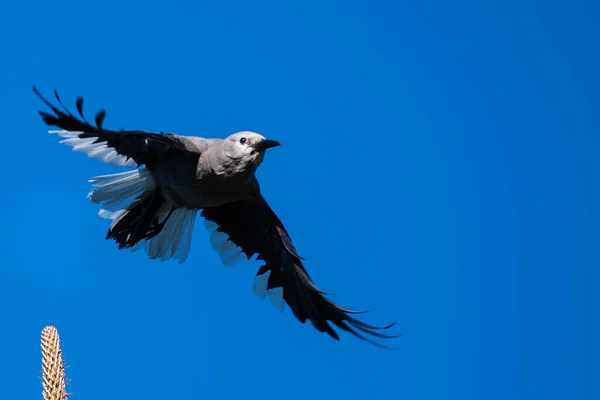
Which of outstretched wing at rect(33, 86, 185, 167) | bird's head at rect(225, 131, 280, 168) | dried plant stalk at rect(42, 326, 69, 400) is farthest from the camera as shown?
bird's head at rect(225, 131, 280, 168)

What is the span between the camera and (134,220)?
870 cm

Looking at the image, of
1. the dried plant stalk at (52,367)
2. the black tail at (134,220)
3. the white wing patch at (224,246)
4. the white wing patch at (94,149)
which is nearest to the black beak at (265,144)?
the white wing patch at (94,149)

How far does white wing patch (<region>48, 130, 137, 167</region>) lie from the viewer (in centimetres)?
777

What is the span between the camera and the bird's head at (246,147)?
308 inches

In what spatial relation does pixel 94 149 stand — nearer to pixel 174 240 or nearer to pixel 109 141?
pixel 109 141

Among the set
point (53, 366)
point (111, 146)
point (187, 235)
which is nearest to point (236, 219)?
point (187, 235)

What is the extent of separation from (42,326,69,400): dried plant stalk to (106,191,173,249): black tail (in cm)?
462

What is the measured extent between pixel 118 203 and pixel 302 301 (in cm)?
238

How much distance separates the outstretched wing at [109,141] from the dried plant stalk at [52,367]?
341 cm

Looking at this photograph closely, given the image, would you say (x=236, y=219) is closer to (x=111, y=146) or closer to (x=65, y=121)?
(x=111, y=146)

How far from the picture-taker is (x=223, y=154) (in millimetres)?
7914

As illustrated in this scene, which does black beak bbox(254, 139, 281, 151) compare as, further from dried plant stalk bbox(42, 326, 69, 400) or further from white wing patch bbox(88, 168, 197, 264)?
dried plant stalk bbox(42, 326, 69, 400)

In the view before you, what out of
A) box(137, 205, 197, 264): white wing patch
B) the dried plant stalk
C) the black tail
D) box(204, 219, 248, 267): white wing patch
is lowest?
the dried plant stalk

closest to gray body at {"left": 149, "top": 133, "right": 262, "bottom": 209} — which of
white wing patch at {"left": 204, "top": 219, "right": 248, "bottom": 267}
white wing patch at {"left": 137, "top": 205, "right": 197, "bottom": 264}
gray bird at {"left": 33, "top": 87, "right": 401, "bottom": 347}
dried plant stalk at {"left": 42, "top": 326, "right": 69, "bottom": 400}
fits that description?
gray bird at {"left": 33, "top": 87, "right": 401, "bottom": 347}
